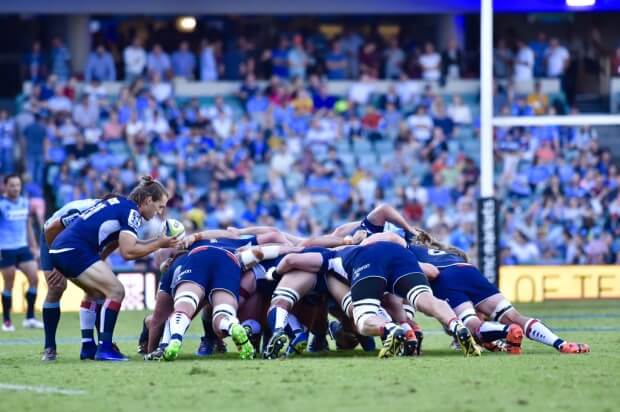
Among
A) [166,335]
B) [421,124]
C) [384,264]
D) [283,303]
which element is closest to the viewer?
[384,264]

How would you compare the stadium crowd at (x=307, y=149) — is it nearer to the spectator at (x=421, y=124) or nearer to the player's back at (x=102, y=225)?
the spectator at (x=421, y=124)

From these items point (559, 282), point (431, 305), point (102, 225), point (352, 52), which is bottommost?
point (559, 282)

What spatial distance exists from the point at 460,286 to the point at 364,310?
1.21 meters

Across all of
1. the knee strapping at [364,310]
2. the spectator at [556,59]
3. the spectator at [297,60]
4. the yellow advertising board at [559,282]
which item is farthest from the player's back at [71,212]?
the spectator at [556,59]

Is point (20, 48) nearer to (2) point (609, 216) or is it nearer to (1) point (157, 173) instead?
(1) point (157, 173)

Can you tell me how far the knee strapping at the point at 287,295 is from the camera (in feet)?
39.8

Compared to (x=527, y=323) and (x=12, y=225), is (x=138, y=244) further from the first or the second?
(x=12, y=225)

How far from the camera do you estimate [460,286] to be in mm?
12445

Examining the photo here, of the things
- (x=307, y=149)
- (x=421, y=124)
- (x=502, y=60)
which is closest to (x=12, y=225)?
(x=307, y=149)

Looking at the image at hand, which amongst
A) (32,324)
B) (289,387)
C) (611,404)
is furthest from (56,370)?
(32,324)

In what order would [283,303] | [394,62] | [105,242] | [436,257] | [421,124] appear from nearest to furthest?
[283,303], [105,242], [436,257], [421,124], [394,62]

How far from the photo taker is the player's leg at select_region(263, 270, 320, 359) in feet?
38.2

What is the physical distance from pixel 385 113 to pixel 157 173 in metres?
5.25

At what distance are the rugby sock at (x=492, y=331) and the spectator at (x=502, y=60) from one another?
18612mm
